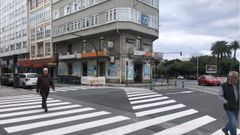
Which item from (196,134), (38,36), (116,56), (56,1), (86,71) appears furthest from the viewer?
(38,36)

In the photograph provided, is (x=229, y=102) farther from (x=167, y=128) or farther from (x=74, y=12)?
(x=74, y=12)

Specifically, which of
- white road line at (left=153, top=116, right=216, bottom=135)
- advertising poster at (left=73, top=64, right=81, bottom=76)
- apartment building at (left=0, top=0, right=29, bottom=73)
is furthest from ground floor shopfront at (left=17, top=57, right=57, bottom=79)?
white road line at (left=153, top=116, right=216, bottom=135)

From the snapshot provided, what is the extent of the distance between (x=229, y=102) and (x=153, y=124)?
308 centimetres

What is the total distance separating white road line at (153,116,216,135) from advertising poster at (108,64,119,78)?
32.2m

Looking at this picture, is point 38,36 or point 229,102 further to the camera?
point 38,36

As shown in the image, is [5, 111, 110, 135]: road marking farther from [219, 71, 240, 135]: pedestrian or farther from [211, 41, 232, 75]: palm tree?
[211, 41, 232, 75]: palm tree

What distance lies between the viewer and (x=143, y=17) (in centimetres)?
4531

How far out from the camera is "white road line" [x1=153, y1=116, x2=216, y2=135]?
8867 mm

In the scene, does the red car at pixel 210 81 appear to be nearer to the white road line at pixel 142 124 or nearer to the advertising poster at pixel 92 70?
the advertising poster at pixel 92 70

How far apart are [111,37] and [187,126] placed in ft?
118

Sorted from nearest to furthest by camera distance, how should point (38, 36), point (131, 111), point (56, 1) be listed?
point (131, 111) → point (56, 1) → point (38, 36)

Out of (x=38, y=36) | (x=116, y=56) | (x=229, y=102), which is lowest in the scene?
(x=229, y=102)

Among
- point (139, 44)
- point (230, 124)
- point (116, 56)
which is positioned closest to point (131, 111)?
point (230, 124)

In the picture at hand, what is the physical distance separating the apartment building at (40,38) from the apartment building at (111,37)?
213 inches
